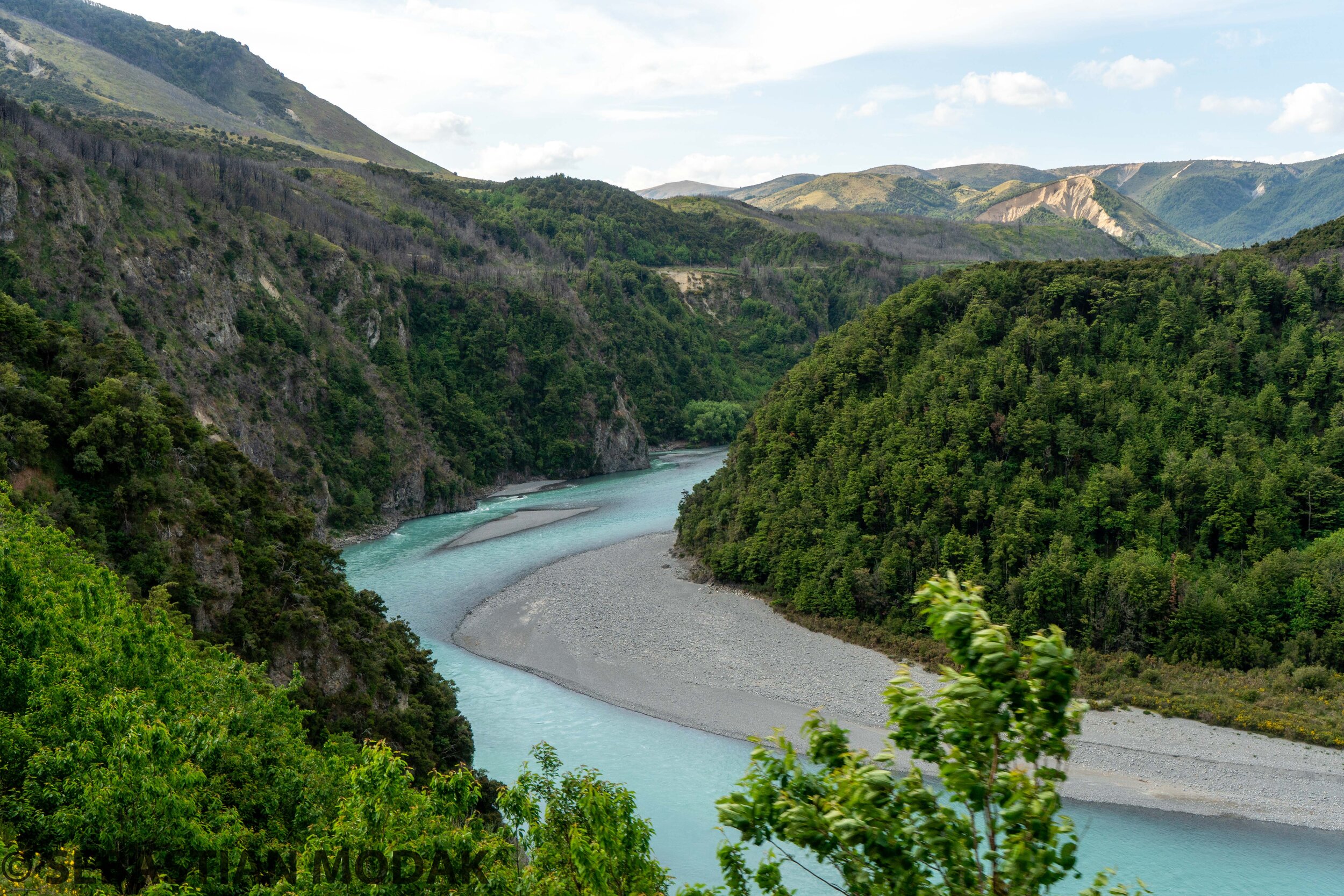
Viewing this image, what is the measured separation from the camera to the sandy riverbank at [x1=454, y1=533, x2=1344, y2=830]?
91.9ft

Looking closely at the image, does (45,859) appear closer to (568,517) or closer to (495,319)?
(568,517)

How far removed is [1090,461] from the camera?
42125 mm

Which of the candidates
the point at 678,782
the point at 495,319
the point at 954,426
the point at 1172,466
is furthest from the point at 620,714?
the point at 495,319

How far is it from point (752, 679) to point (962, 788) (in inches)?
1226

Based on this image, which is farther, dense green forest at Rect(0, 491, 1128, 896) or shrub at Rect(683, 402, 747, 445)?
shrub at Rect(683, 402, 747, 445)

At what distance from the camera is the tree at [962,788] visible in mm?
7102

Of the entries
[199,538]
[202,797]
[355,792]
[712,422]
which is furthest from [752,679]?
[712,422]

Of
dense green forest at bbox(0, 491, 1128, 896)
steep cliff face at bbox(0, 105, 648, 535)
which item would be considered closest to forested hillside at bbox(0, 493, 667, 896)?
dense green forest at bbox(0, 491, 1128, 896)

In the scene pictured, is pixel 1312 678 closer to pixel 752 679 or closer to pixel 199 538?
pixel 752 679

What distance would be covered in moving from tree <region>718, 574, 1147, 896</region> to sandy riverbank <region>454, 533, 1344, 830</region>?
77.7ft

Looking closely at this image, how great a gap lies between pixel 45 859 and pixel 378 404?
66.0 meters

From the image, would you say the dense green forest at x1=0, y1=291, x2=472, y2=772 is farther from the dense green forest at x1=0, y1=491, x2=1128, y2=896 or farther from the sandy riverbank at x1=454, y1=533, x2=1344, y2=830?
the sandy riverbank at x1=454, y1=533, x2=1344, y2=830

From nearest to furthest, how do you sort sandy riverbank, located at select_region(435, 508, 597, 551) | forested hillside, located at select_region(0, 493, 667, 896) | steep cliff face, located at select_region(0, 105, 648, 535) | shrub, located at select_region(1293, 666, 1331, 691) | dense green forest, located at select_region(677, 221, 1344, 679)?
forested hillside, located at select_region(0, 493, 667, 896) < shrub, located at select_region(1293, 666, 1331, 691) < dense green forest, located at select_region(677, 221, 1344, 679) < steep cliff face, located at select_region(0, 105, 648, 535) < sandy riverbank, located at select_region(435, 508, 597, 551)

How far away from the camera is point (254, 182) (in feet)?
292
